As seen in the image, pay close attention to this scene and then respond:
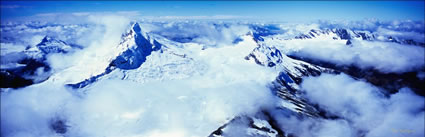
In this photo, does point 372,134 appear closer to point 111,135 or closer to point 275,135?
point 275,135

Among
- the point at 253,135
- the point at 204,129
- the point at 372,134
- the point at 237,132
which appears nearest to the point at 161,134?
the point at 204,129

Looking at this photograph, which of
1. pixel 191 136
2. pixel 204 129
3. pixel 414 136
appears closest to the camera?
pixel 414 136

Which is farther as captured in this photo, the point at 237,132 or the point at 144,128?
the point at 144,128

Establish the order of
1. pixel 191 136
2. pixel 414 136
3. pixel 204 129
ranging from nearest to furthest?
1. pixel 414 136
2. pixel 191 136
3. pixel 204 129

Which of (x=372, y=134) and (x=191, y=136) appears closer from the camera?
(x=191, y=136)

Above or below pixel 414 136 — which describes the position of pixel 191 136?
below

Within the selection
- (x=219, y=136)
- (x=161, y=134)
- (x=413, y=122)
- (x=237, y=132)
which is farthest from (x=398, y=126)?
(x=161, y=134)

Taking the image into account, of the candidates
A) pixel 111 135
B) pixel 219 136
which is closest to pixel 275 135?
pixel 219 136

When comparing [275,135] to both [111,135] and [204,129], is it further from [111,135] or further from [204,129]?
[111,135]

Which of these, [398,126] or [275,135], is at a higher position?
[398,126]
